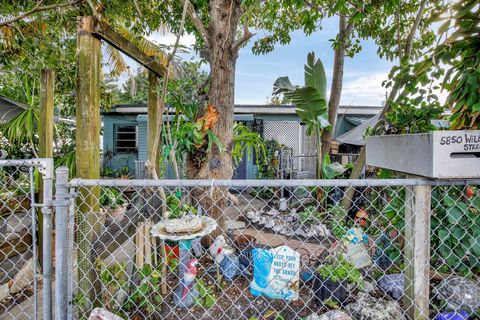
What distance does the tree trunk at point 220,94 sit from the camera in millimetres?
3602

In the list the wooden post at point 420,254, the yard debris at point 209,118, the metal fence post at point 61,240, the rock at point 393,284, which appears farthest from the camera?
the yard debris at point 209,118

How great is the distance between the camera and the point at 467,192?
2.56 meters

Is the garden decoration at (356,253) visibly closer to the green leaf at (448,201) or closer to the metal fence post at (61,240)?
the green leaf at (448,201)

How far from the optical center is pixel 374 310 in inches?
88.6

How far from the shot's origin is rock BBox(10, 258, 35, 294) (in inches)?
122

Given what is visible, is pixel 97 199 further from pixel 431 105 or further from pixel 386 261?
pixel 431 105

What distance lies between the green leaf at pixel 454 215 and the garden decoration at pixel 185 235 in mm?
1804

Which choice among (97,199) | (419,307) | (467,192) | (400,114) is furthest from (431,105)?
(97,199)

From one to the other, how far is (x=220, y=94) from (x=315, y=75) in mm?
3340

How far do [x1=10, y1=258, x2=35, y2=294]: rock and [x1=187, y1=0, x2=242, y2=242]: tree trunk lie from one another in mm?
1897

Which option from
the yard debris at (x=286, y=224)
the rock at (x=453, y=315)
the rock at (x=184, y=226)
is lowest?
the yard debris at (x=286, y=224)

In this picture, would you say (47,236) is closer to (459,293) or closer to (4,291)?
(4,291)

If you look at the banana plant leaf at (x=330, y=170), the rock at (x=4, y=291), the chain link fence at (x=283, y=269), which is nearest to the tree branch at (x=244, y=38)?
the chain link fence at (x=283, y=269)

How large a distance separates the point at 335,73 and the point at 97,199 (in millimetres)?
5816
